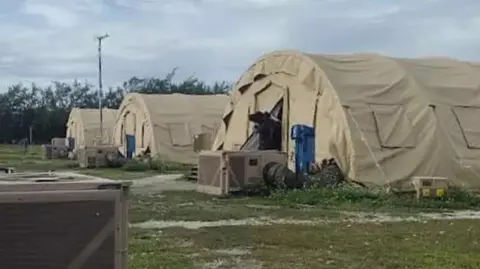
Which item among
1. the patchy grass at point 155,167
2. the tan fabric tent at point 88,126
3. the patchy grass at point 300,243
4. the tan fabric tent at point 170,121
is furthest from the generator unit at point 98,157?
the patchy grass at point 300,243

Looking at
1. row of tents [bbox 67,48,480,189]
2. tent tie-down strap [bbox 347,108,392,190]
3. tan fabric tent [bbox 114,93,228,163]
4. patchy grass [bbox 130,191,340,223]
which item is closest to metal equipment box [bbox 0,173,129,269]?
patchy grass [bbox 130,191,340,223]

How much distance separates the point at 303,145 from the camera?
18.9 metres

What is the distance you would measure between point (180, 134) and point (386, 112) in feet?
55.8

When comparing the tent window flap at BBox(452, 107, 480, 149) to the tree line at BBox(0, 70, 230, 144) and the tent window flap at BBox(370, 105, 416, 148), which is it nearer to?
the tent window flap at BBox(370, 105, 416, 148)

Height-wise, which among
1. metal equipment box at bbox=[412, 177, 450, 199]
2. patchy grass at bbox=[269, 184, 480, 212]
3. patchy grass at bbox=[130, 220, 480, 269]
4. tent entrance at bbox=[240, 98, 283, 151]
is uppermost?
tent entrance at bbox=[240, 98, 283, 151]

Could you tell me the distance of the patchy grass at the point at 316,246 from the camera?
326 inches

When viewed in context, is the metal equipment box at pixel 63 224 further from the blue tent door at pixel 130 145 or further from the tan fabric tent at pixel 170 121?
the blue tent door at pixel 130 145

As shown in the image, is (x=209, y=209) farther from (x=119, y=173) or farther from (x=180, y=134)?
Answer: (x=180, y=134)

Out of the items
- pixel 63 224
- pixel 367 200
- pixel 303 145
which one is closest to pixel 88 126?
pixel 303 145

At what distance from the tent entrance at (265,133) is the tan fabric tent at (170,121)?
1246cm

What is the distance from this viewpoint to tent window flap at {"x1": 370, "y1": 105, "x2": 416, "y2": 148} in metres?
17.9

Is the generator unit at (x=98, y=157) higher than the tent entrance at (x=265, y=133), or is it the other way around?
the tent entrance at (x=265, y=133)

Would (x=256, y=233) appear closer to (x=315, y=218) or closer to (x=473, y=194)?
(x=315, y=218)

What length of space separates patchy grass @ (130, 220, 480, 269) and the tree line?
56527 millimetres
